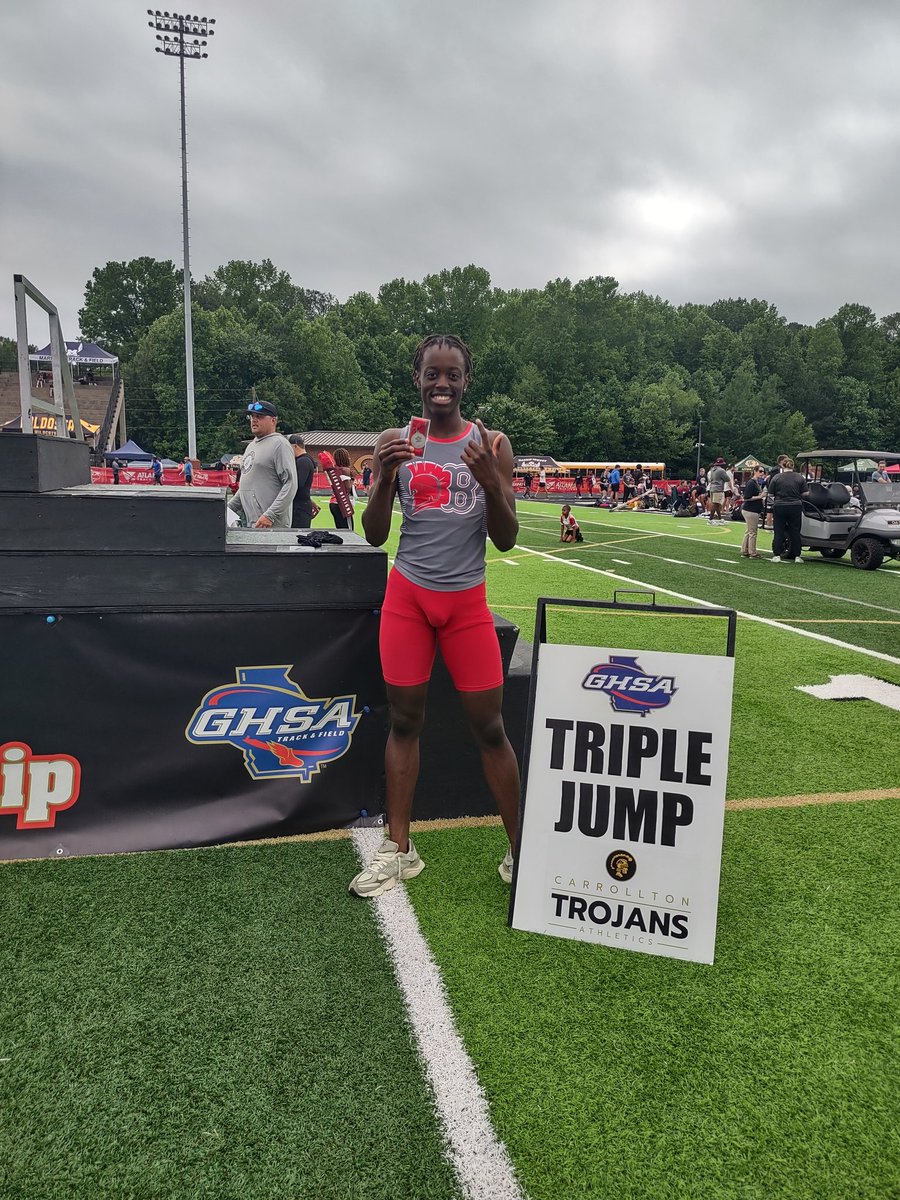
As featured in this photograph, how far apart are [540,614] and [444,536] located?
0.47 metres

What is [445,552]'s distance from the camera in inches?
115

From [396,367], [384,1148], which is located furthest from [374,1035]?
[396,367]

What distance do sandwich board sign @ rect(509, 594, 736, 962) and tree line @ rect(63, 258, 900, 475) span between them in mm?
75349

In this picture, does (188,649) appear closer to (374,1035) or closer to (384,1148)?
(374,1035)

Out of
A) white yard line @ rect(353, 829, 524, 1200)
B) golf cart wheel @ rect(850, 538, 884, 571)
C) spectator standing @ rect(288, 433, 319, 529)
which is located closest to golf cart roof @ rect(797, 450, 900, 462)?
golf cart wheel @ rect(850, 538, 884, 571)

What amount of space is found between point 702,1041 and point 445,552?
71.2 inches

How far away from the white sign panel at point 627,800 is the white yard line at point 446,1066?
1.38 feet

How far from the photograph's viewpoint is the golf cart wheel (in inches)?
552

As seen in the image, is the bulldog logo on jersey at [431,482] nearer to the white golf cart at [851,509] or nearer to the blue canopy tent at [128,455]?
the white golf cart at [851,509]

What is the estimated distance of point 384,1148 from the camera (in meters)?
1.96

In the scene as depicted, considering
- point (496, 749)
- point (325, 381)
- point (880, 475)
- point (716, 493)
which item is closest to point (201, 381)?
point (325, 381)

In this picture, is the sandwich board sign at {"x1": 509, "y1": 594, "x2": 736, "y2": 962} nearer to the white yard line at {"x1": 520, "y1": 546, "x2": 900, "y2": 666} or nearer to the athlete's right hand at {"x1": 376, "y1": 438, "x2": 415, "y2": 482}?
the athlete's right hand at {"x1": 376, "y1": 438, "x2": 415, "y2": 482}

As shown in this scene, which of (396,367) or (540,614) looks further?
(396,367)

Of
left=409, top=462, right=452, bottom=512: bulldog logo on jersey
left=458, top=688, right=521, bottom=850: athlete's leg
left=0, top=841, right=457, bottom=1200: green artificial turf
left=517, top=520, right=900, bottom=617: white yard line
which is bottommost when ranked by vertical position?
left=0, top=841, right=457, bottom=1200: green artificial turf
